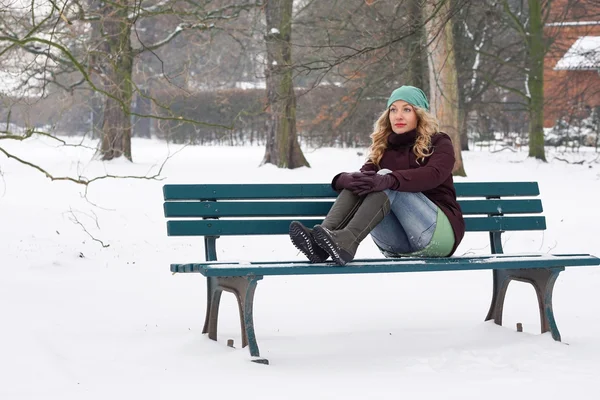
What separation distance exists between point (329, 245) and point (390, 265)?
33cm

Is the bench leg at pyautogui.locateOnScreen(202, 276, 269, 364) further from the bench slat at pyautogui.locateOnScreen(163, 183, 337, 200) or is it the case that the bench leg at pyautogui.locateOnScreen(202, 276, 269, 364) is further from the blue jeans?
the blue jeans

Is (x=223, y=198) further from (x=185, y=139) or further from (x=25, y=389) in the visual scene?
(x=185, y=139)

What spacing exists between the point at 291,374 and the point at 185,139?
1324 inches

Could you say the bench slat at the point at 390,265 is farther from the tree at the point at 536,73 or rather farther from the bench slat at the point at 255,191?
the tree at the point at 536,73

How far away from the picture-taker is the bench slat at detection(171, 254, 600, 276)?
13.9 feet

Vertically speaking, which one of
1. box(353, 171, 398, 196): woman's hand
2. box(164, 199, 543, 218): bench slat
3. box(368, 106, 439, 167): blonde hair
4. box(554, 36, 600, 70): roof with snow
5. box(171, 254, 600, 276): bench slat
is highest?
box(554, 36, 600, 70): roof with snow

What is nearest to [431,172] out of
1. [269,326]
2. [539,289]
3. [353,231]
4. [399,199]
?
[399,199]

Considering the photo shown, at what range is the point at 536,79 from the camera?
66.9ft

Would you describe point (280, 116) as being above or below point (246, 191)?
above

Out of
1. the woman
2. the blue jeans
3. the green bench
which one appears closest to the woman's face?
the woman

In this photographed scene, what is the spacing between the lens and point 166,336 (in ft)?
16.3

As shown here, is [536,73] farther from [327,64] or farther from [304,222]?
[304,222]

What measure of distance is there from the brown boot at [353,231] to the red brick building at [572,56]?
47.8ft

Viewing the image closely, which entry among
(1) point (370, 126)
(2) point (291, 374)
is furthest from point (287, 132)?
(2) point (291, 374)
